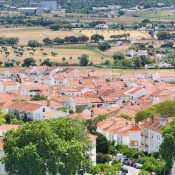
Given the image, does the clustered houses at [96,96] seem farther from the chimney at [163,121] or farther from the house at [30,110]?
the chimney at [163,121]

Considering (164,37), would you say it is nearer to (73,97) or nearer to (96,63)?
(96,63)

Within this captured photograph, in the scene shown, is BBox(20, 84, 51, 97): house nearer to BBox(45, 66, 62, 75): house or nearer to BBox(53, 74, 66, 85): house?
BBox(53, 74, 66, 85): house

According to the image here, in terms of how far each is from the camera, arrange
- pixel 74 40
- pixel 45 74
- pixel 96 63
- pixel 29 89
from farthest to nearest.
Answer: pixel 74 40, pixel 96 63, pixel 45 74, pixel 29 89

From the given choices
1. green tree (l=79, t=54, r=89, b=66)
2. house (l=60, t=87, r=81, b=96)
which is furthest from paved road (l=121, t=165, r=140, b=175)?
green tree (l=79, t=54, r=89, b=66)

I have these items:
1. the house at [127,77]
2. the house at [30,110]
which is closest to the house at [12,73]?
the house at [127,77]

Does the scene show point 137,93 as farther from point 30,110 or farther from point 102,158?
point 102,158

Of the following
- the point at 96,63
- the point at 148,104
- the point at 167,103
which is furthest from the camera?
the point at 96,63


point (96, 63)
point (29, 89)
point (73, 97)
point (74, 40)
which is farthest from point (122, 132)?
point (74, 40)
